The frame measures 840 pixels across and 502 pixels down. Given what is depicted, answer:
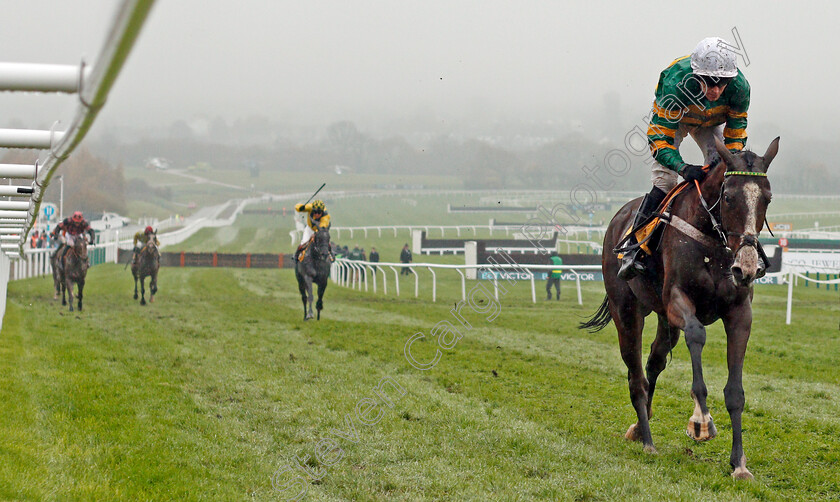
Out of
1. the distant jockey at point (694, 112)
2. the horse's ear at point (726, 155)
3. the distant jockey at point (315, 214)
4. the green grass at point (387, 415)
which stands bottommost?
the green grass at point (387, 415)

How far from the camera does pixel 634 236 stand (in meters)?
5.07

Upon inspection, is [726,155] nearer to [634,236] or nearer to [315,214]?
[634,236]

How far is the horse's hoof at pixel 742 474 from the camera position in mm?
3963

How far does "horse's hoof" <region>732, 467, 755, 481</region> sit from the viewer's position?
13.0 ft

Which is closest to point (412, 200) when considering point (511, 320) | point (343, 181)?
point (343, 181)

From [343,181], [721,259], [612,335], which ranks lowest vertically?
[612,335]

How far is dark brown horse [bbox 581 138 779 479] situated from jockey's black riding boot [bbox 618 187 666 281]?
0.34 ft

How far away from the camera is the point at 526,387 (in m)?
6.82

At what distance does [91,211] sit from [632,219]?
5155 cm

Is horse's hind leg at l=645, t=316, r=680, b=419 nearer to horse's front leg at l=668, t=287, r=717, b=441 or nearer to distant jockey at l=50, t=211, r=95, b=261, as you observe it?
horse's front leg at l=668, t=287, r=717, b=441

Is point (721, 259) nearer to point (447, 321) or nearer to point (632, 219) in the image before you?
point (632, 219)

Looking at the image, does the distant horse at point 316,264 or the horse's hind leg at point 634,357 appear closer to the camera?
the horse's hind leg at point 634,357

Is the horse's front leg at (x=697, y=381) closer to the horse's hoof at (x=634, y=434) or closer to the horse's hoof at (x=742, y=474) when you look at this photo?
the horse's hoof at (x=742, y=474)

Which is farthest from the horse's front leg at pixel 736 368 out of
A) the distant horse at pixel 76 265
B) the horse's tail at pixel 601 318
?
the distant horse at pixel 76 265
